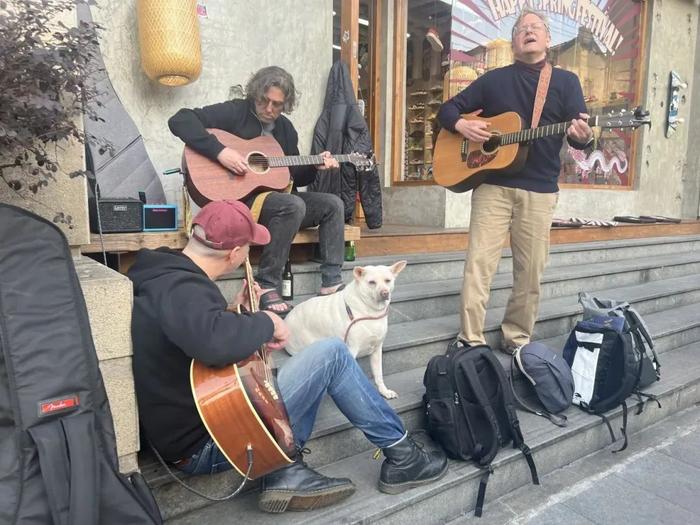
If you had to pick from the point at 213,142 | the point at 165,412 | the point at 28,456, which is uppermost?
the point at 213,142

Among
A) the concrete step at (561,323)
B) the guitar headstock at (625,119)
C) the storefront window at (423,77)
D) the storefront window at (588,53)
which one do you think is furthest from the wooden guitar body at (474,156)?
the storefront window at (588,53)

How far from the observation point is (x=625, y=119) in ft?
9.37

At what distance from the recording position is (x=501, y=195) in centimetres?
300

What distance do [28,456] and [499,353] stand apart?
8.90 feet

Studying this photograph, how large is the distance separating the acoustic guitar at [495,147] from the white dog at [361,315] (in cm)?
94

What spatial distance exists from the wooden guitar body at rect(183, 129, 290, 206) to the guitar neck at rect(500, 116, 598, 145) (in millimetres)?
1412

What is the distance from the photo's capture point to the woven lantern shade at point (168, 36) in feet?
11.7

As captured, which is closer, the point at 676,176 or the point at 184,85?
the point at 184,85

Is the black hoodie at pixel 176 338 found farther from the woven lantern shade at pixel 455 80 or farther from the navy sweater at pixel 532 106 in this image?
the woven lantern shade at pixel 455 80

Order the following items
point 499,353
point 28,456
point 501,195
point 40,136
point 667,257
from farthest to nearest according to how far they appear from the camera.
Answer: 1. point 667,257
2. point 499,353
3. point 501,195
4. point 40,136
5. point 28,456

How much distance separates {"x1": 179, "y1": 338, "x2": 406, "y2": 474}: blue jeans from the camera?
192 cm

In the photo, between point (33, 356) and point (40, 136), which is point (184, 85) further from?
point (33, 356)

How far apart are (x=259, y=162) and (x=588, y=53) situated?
21.0ft

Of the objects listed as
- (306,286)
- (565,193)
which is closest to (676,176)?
(565,193)
